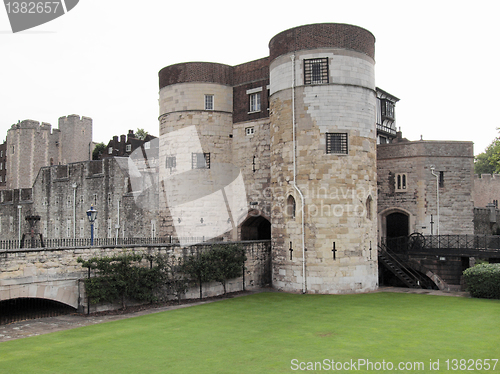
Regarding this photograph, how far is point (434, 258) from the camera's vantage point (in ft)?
77.0

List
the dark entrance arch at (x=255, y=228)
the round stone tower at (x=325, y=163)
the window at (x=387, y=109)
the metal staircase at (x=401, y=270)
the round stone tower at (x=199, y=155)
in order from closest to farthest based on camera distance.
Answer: the round stone tower at (x=325, y=163) → the metal staircase at (x=401, y=270) → the round stone tower at (x=199, y=155) → the dark entrance arch at (x=255, y=228) → the window at (x=387, y=109)

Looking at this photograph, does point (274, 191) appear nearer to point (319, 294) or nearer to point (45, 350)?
point (319, 294)

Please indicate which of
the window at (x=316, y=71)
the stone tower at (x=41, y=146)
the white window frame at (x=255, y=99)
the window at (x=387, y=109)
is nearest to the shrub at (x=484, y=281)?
the window at (x=316, y=71)

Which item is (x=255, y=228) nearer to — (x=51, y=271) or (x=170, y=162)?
(x=170, y=162)

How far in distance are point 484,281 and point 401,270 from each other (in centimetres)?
564

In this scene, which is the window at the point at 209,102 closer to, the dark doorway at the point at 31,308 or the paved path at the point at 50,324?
the paved path at the point at 50,324

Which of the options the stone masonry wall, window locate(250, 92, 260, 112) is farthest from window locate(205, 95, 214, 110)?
the stone masonry wall

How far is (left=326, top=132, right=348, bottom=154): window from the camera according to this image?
21.2 m

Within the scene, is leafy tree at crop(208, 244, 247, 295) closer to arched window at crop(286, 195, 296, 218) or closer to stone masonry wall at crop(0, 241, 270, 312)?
stone masonry wall at crop(0, 241, 270, 312)

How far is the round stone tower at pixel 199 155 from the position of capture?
2645 centimetres

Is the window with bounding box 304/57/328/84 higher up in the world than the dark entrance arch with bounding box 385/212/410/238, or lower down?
higher up

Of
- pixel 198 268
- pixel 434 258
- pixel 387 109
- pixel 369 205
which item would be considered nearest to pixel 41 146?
pixel 387 109

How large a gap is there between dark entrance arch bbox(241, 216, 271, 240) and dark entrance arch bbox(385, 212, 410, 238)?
7952 millimetres

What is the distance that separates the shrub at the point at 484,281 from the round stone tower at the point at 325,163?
173 inches
